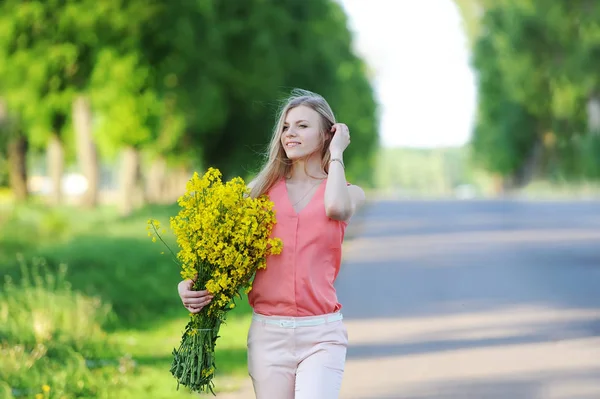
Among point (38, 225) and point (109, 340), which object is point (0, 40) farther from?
point (109, 340)

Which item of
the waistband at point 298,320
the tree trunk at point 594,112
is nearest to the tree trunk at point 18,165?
the tree trunk at point 594,112

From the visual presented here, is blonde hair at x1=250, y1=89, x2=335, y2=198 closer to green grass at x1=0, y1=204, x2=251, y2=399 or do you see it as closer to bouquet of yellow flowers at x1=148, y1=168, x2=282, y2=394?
bouquet of yellow flowers at x1=148, y1=168, x2=282, y2=394

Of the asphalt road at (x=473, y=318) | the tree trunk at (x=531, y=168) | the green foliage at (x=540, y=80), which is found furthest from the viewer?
the tree trunk at (x=531, y=168)

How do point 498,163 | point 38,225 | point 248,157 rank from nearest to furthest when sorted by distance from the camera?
1. point 38,225
2. point 248,157
3. point 498,163

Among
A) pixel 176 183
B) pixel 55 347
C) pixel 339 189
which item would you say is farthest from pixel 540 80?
pixel 339 189

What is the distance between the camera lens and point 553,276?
18453 mm

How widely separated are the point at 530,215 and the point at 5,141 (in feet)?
70.3

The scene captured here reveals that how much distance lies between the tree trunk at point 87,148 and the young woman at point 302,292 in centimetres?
2661

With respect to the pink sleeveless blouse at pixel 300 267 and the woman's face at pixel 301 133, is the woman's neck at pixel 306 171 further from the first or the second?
the pink sleeveless blouse at pixel 300 267

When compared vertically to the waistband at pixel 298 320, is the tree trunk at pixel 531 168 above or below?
below

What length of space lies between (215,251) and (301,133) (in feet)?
1.91

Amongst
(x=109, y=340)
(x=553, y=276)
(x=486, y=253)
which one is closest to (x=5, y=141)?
(x=486, y=253)

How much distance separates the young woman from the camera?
4.53 meters

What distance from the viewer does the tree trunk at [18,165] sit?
51969 mm
